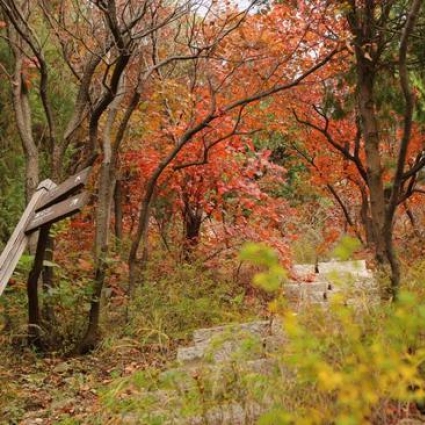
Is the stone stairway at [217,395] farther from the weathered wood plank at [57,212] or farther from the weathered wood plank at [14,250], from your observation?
the weathered wood plank at [14,250]

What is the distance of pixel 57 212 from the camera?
4.05 meters

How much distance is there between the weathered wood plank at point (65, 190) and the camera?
13.1 ft

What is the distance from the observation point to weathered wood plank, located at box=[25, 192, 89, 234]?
3766mm

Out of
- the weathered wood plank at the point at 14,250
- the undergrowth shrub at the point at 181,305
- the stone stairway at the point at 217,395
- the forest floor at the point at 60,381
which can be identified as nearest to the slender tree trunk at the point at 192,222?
the undergrowth shrub at the point at 181,305

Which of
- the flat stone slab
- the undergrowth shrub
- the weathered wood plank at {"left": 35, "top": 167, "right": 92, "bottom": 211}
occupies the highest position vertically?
the weathered wood plank at {"left": 35, "top": 167, "right": 92, "bottom": 211}

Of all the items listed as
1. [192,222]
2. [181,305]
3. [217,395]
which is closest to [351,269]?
[181,305]

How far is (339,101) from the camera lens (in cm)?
838

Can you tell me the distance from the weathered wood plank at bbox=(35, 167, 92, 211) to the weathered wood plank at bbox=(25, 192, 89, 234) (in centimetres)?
6

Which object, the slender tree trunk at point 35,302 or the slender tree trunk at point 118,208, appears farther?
the slender tree trunk at point 118,208

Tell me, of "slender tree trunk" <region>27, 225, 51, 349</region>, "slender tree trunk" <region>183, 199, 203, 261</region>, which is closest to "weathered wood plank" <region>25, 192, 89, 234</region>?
"slender tree trunk" <region>27, 225, 51, 349</region>

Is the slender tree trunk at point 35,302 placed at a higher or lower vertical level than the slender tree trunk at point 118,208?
lower

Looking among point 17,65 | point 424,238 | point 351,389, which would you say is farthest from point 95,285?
point 424,238

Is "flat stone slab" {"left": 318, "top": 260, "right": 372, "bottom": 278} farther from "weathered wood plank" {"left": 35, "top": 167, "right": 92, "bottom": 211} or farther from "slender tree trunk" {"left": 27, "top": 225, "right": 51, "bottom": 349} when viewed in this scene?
"slender tree trunk" {"left": 27, "top": 225, "right": 51, "bottom": 349}

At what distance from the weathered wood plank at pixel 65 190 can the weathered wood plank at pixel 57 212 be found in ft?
0.19
